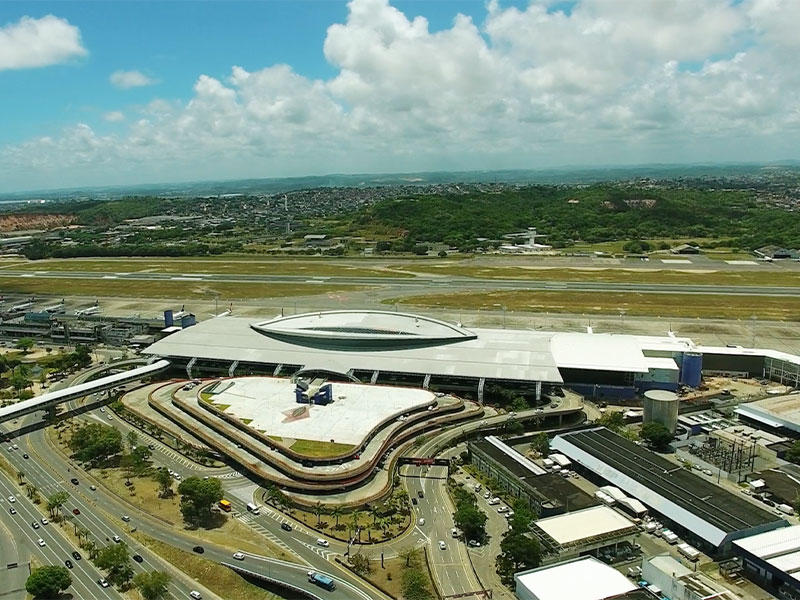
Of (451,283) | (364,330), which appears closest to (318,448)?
(364,330)

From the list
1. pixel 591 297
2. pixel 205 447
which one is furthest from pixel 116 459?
pixel 591 297

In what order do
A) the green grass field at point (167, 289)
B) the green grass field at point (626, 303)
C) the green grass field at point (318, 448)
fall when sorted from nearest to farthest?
the green grass field at point (318, 448)
the green grass field at point (626, 303)
the green grass field at point (167, 289)

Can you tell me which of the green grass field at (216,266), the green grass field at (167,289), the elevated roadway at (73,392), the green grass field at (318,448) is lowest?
the green grass field at (318,448)

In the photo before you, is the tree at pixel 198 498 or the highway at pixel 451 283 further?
the highway at pixel 451 283

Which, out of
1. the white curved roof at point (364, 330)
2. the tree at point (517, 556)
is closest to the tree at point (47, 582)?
the tree at point (517, 556)

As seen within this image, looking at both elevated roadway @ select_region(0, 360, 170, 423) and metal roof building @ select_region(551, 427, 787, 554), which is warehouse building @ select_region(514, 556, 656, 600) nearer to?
metal roof building @ select_region(551, 427, 787, 554)

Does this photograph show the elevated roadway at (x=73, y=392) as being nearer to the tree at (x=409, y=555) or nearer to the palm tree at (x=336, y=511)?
the palm tree at (x=336, y=511)

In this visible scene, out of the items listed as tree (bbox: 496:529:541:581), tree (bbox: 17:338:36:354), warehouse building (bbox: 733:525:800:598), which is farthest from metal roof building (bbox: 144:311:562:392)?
tree (bbox: 496:529:541:581)
